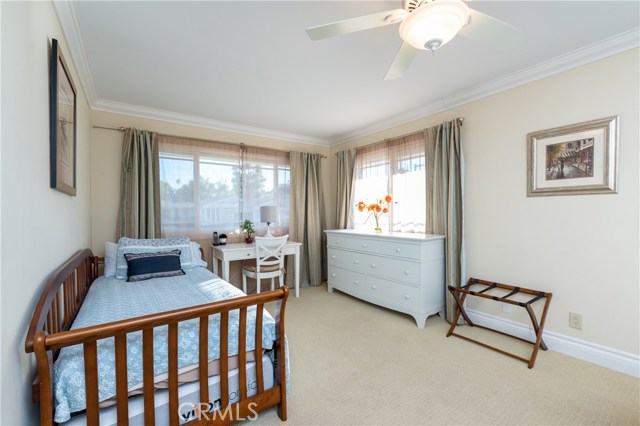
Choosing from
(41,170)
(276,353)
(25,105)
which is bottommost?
(276,353)

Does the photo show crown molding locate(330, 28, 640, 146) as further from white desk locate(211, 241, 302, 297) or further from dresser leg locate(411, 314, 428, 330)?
white desk locate(211, 241, 302, 297)

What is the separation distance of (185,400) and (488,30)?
2422 mm

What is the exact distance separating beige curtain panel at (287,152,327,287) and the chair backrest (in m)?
0.71

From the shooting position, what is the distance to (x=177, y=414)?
53.1 inches

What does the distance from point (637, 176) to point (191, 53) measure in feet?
11.2

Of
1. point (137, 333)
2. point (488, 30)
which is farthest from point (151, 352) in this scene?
point (488, 30)

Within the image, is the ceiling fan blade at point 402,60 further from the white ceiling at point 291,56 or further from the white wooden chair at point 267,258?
the white wooden chair at point 267,258

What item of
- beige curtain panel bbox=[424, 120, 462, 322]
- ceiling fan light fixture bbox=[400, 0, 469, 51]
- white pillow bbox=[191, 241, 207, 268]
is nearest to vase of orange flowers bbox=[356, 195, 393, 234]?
beige curtain panel bbox=[424, 120, 462, 322]

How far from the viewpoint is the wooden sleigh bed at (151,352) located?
1065 mm

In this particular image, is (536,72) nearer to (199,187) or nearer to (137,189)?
(199,187)

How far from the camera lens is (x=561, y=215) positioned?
2.38 metres

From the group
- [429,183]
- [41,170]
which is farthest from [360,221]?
[41,170]

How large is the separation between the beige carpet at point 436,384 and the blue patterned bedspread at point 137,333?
59 centimetres

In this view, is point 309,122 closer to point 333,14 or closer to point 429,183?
point 429,183
